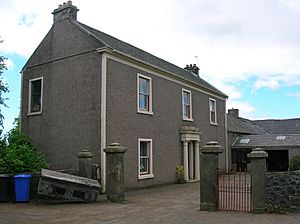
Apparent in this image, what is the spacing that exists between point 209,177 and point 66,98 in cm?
916

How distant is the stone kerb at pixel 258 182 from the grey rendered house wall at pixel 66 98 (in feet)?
24.4

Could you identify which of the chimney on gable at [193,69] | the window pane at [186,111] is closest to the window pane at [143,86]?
the window pane at [186,111]

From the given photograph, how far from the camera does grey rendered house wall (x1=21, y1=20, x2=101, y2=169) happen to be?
16859mm

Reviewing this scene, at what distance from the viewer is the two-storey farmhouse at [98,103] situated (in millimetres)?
16797

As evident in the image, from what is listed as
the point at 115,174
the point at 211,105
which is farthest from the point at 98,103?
the point at 211,105

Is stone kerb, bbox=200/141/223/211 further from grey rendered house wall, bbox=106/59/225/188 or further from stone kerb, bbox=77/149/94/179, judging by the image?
grey rendered house wall, bbox=106/59/225/188

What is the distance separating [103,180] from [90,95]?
3.96 meters

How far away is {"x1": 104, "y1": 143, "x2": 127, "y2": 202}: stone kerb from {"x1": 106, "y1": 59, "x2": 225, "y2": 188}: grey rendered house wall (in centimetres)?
270

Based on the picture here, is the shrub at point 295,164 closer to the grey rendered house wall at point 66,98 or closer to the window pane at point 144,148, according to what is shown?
the window pane at point 144,148

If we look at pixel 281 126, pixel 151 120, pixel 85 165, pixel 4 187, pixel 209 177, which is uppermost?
pixel 281 126

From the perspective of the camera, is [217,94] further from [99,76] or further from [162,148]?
[99,76]

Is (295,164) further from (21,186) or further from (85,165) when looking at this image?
(21,186)

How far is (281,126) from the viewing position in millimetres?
50812

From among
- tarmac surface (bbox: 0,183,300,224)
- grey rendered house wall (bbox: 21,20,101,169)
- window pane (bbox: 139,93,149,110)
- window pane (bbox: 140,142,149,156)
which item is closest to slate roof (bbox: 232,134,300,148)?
window pane (bbox: 140,142,149,156)
